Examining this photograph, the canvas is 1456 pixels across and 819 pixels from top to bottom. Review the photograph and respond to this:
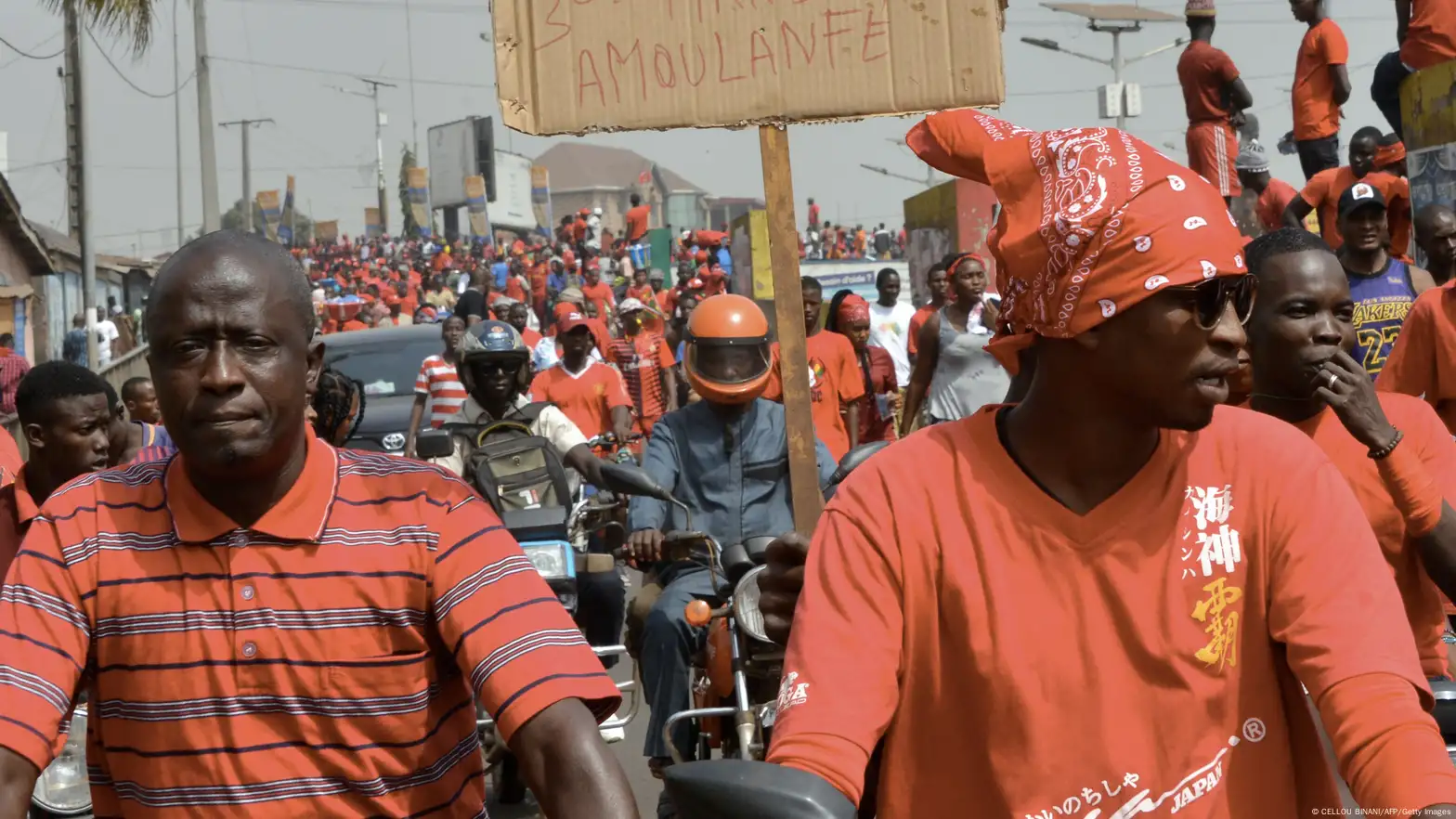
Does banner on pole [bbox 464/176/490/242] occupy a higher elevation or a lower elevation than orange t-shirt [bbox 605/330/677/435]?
higher

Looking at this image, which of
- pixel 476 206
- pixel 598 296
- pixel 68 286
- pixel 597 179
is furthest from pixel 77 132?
pixel 597 179

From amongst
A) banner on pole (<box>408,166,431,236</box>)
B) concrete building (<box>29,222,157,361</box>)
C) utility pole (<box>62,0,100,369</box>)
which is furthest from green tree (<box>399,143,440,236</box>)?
utility pole (<box>62,0,100,369</box>)

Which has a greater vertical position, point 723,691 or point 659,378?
point 659,378

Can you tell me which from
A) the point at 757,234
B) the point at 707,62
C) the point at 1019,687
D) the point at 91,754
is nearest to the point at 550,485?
the point at 707,62

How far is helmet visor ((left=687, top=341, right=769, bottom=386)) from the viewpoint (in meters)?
6.52

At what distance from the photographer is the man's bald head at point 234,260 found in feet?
8.98

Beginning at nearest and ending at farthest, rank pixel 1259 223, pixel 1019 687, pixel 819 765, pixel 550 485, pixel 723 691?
pixel 819 765, pixel 1019 687, pixel 723 691, pixel 550 485, pixel 1259 223

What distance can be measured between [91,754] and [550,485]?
4.81 metres

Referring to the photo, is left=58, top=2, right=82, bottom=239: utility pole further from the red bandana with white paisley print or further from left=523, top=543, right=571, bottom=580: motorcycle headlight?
the red bandana with white paisley print

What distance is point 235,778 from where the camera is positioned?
261 centimetres

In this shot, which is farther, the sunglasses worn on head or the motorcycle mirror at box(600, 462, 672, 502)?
the motorcycle mirror at box(600, 462, 672, 502)

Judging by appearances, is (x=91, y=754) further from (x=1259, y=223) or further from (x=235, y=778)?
(x=1259, y=223)

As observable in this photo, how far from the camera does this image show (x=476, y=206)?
84.6 m

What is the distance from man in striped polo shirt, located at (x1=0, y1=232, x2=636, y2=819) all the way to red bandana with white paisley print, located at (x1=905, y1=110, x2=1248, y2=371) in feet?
2.75
